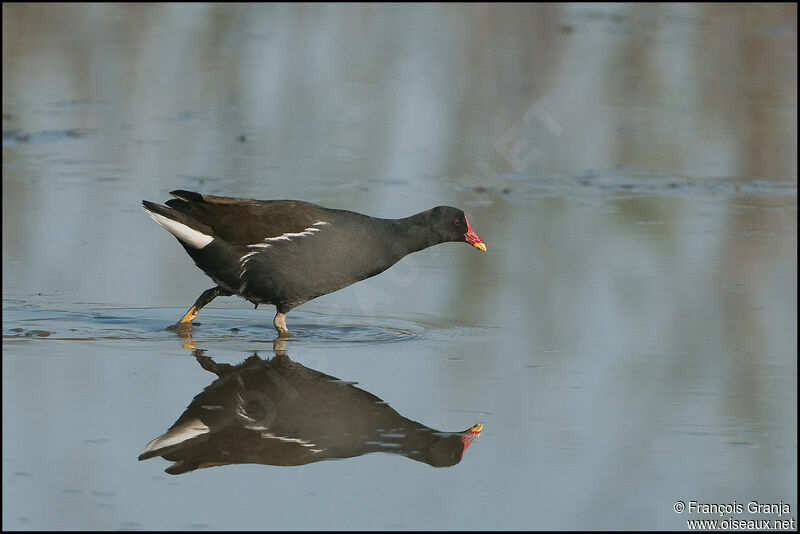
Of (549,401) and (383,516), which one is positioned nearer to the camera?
(383,516)

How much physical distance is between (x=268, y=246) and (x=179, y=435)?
2.19 metres

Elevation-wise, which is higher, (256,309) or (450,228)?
(450,228)

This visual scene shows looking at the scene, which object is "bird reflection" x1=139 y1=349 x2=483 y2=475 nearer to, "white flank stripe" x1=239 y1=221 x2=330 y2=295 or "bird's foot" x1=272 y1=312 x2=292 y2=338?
"bird's foot" x1=272 y1=312 x2=292 y2=338

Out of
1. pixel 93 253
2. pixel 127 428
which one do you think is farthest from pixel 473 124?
pixel 127 428

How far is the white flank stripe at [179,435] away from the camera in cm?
537

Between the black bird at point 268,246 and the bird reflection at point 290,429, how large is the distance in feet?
3.82

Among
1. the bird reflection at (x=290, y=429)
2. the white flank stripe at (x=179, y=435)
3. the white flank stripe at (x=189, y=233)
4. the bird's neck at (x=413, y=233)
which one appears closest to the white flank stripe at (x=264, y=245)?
the white flank stripe at (x=189, y=233)

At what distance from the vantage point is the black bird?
297 inches

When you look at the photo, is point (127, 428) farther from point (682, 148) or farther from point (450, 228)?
Result: point (682, 148)

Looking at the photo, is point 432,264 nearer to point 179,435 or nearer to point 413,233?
point 413,233

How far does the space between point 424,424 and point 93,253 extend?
3657 millimetres

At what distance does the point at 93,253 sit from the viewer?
8797mm

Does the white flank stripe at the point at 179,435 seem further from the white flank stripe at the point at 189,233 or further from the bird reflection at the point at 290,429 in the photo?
the white flank stripe at the point at 189,233

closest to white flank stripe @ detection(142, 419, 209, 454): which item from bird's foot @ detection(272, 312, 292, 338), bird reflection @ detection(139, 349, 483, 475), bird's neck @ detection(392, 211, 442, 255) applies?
bird reflection @ detection(139, 349, 483, 475)
